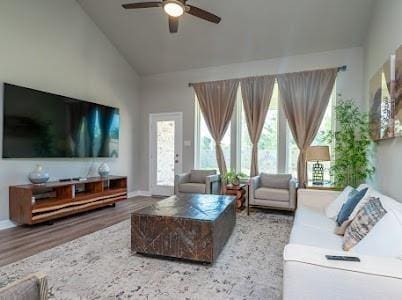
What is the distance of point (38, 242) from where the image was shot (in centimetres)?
321

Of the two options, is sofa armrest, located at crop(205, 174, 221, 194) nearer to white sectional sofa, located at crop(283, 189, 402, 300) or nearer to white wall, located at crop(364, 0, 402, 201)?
white wall, located at crop(364, 0, 402, 201)

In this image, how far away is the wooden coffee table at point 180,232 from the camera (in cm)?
255

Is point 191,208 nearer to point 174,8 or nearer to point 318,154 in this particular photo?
point 174,8

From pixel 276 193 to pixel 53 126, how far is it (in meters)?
3.90

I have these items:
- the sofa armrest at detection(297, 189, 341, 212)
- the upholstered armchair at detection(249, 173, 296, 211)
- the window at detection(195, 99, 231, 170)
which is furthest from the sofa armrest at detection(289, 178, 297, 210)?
the window at detection(195, 99, 231, 170)

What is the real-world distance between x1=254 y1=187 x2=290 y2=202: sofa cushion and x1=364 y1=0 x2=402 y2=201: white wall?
1317 mm

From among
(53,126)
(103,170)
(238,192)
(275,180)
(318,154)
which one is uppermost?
(53,126)

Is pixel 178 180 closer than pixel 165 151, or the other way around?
pixel 178 180

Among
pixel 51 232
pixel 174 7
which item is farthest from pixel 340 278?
pixel 51 232

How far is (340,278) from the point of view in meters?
1.20

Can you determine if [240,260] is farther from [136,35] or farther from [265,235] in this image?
[136,35]

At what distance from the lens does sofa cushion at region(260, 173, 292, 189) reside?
4.89 m

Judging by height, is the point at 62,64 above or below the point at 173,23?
below

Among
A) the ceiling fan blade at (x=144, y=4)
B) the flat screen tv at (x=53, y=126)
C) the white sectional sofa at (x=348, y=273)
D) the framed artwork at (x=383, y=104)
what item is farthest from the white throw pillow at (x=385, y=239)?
the flat screen tv at (x=53, y=126)
